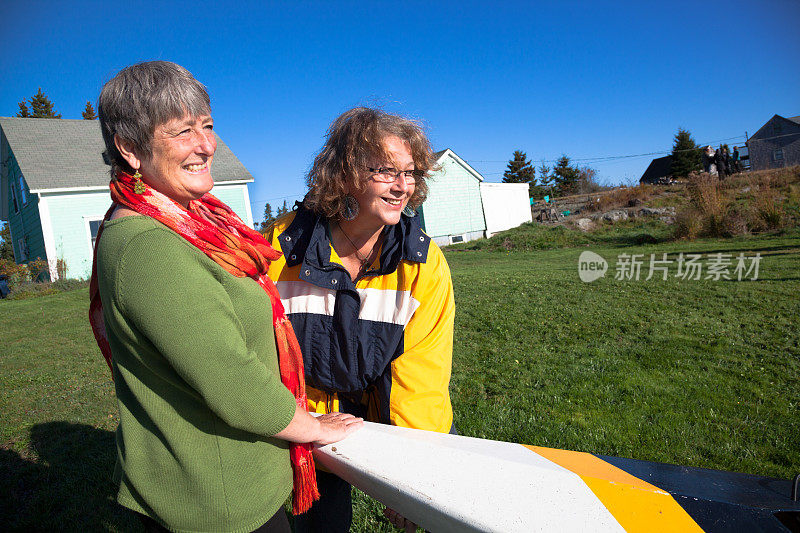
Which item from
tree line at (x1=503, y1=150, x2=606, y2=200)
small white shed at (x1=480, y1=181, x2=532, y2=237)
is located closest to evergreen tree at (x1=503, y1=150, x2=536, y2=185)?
tree line at (x1=503, y1=150, x2=606, y2=200)

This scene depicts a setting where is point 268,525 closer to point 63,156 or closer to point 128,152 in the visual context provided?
point 128,152

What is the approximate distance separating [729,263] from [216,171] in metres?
19.0

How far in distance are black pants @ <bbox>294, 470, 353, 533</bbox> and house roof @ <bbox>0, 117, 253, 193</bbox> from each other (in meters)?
20.2

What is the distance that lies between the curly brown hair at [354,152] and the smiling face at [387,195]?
0.09 ft

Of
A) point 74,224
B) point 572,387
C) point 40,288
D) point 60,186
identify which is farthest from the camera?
point 74,224

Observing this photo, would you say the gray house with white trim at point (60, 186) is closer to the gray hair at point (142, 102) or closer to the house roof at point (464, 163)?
the house roof at point (464, 163)

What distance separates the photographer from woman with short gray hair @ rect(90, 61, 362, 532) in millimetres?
1240

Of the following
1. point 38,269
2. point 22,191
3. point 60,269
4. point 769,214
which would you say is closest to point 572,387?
point 60,269

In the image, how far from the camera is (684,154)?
Answer: 171 feet

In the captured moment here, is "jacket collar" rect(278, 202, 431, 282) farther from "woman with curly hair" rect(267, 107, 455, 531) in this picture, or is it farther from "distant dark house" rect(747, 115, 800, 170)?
"distant dark house" rect(747, 115, 800, 170)

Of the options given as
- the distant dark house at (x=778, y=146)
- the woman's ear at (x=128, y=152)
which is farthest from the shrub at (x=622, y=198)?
the distant dark house at (x=778, y=146)

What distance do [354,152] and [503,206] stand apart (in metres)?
32.4

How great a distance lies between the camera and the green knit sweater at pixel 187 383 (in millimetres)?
1230

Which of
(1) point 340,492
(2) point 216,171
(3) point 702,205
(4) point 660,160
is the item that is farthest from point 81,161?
(4) point 660,160
